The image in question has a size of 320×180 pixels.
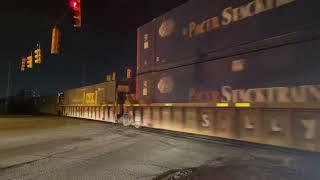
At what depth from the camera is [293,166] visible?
7.84m

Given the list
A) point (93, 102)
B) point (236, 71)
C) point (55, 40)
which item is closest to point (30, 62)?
point (93, 102)

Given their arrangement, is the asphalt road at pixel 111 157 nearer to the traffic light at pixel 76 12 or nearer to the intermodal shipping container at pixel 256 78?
the intermodal shipping container at pixel 256 78

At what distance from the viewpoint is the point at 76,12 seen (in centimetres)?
1553

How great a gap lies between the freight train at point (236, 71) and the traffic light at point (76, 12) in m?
3.48

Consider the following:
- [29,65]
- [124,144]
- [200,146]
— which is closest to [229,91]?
[200,146]

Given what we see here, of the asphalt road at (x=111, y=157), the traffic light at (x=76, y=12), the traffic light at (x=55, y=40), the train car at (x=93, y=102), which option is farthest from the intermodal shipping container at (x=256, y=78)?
the train car at (x=93, y=102)

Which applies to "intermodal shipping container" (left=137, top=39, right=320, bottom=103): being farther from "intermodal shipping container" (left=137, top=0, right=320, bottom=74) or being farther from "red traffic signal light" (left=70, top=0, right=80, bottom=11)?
"red traffic signal light" (left=70, top=0, right=80, bottom=11)

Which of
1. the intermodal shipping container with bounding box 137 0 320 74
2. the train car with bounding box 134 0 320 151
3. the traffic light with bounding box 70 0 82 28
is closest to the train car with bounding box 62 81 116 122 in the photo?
the intermodal shipping container with bounding box 137 0 320 74

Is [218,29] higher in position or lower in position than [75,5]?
lower

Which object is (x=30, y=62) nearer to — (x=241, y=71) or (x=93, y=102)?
(x=93, y=102)

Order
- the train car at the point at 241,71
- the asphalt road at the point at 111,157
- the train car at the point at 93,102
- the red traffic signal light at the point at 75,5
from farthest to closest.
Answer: the train car at the point at 93,102
the red traffic signal light at the point at 75,5
the train car at the point at 241,71
the asphalt road at the point at 111,157

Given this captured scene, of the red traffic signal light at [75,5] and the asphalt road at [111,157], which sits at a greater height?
the red traffic signal light at [75,5]

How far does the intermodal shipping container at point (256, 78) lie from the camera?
8.61 meters

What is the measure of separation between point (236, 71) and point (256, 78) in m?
0.98
